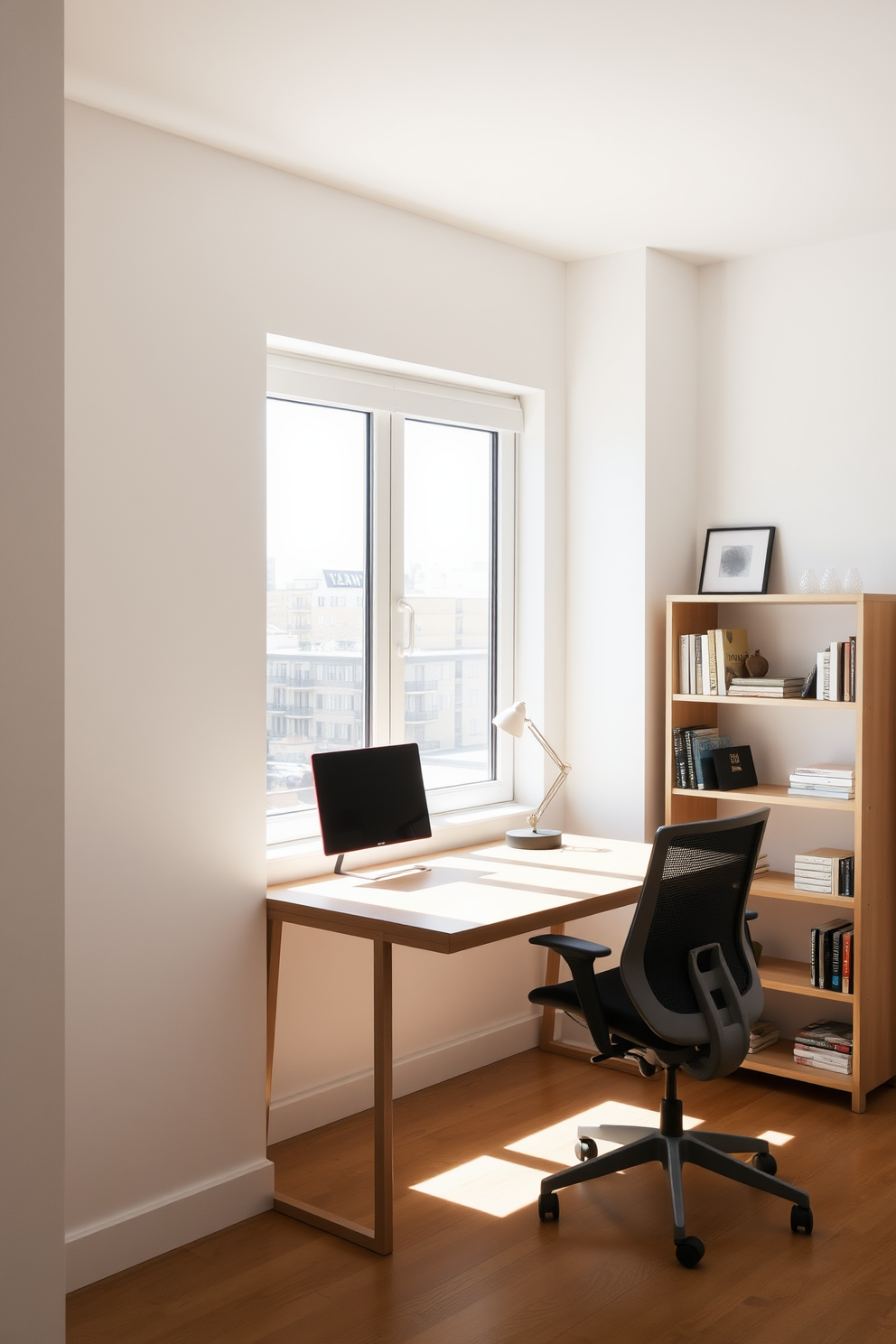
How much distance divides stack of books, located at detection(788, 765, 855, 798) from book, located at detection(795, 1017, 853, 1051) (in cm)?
77

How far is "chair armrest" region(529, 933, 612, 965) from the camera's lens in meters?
2.93

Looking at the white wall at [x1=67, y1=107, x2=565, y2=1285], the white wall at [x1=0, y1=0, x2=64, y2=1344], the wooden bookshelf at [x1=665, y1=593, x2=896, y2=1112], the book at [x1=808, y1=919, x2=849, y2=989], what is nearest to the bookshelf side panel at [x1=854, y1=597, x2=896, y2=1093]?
the wooden bookshelf at [x1=665, y1=593, x2=896, y2=1112]

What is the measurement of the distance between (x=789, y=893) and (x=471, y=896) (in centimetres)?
123

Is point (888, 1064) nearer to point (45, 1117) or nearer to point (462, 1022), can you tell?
point (462, 1022)

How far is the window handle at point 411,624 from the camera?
3.99 meters

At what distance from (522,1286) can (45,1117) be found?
1379 mm

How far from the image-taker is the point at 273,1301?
2.69 metres

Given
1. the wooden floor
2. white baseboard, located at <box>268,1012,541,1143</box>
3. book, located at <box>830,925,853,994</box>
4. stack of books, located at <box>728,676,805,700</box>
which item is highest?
stack of books, located at <box>728,676,805,700</box>

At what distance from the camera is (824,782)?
3.88 metres

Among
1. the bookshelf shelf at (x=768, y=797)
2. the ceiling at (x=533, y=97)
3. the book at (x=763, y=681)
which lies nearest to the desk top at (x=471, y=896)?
the bookshelf shelf at (x=768, y=797)

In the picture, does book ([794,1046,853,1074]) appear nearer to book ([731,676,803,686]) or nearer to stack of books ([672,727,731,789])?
stack of books ([672,727,731,789])

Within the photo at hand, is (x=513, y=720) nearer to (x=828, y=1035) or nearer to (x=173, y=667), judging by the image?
(x=173, y=667)

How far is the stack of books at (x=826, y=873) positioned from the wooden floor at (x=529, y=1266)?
2.35 feet

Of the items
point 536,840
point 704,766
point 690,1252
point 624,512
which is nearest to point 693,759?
point 704,766
